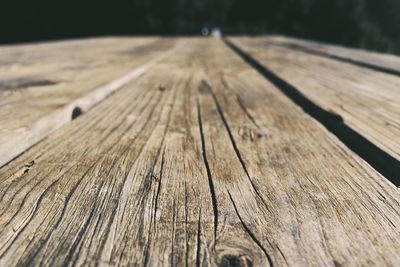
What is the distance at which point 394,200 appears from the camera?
0.66 metres

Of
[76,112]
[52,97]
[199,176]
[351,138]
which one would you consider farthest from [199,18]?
[199,176]

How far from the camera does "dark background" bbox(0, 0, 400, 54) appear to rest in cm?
1549

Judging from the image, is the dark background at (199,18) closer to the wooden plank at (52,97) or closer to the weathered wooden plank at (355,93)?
the wooden plank at (52,97)

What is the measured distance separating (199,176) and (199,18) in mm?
22007

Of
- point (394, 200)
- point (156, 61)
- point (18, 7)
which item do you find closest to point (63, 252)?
point (394, 200)

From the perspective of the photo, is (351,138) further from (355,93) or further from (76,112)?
(76,112)

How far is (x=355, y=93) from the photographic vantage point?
1.38 meters

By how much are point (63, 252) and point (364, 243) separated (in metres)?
0.41

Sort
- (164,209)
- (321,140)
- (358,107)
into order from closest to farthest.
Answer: (164,209)
(321,140)
(358,107)

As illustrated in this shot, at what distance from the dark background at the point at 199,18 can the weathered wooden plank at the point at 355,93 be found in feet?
48.9

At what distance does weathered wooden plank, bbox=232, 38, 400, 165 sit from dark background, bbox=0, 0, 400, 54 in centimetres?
1489

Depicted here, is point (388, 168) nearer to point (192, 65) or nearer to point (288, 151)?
point (288, 151)

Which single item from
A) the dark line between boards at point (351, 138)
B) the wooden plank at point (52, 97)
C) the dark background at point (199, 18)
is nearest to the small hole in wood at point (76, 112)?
the wooden plank at point (52, 97)

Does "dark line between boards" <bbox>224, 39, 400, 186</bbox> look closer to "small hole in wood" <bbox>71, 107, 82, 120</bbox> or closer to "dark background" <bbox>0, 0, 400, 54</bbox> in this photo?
"small hole in wood" <bbox>71, 107, 82, 120</bbox>
